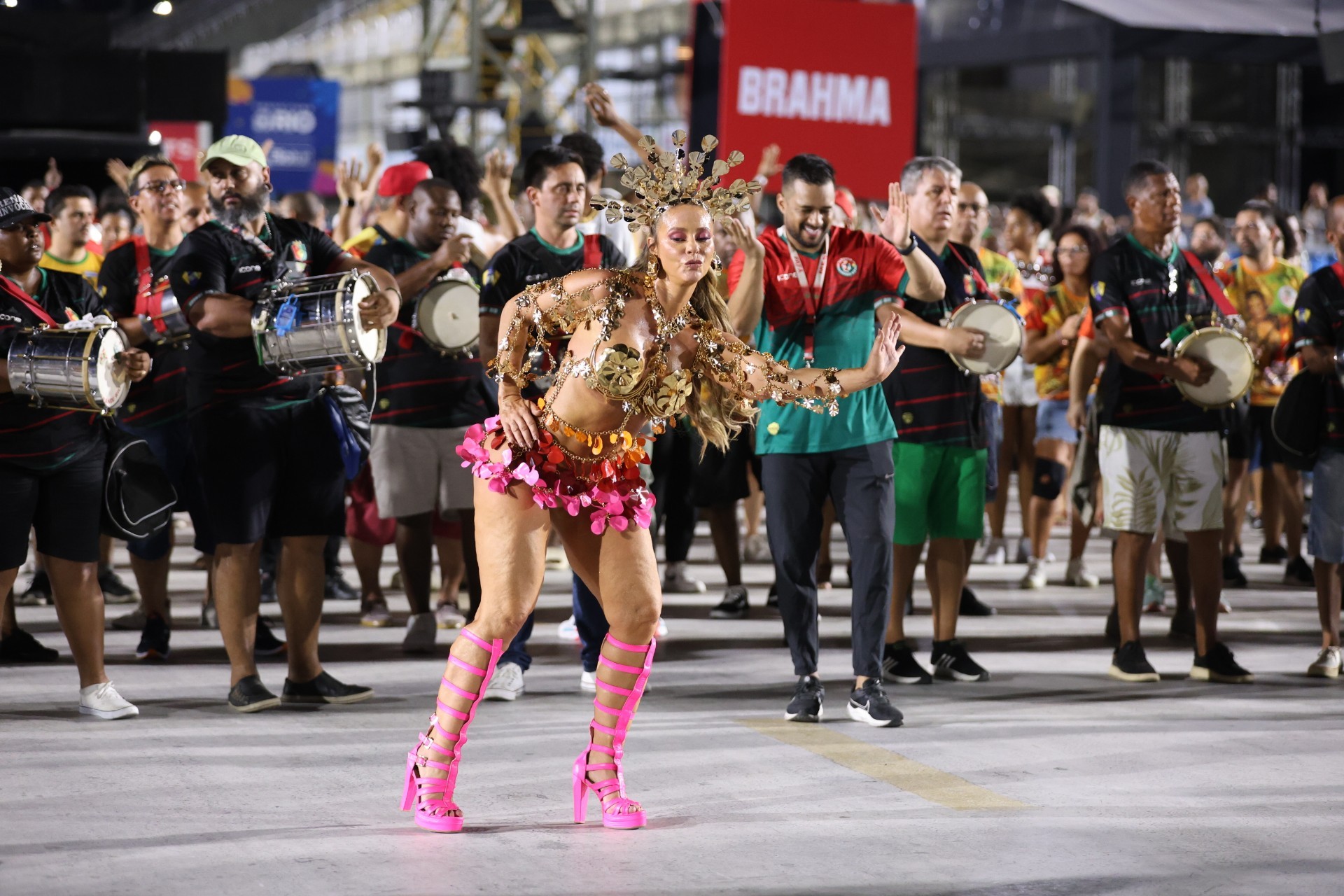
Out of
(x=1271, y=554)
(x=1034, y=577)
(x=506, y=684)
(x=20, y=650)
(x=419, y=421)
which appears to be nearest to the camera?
(x=506, y=684)

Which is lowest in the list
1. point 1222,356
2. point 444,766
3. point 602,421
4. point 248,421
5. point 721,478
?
point 444,766

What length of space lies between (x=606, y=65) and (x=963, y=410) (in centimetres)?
2610

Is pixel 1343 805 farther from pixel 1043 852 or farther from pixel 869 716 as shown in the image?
pixel 869 716

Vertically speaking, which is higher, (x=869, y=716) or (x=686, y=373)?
(x=686, y=373)

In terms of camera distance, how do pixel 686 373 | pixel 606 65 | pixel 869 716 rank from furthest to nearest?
pixel 606 65
pixel 869 716
pixel 686 373

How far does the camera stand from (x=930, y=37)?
2741 centimetres

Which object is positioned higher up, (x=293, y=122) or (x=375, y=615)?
(x=293, y=122)

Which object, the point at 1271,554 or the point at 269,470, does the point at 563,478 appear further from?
the point at 1271,554

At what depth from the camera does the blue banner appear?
24000 millimetres

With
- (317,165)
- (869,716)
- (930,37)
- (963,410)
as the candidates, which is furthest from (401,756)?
(930,37)

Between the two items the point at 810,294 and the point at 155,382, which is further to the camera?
the point at 155,382

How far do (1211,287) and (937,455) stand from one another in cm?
144

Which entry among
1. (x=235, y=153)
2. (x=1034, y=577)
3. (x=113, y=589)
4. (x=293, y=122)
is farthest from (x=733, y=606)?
(x=293, y=122)

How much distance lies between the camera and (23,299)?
611 cm
